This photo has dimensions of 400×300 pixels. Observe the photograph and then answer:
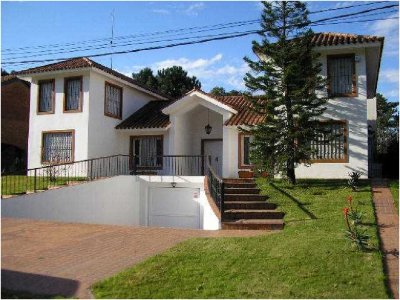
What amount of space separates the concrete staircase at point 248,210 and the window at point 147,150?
622 cm

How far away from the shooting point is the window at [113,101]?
21.7 meters

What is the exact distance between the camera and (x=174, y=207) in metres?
18.3

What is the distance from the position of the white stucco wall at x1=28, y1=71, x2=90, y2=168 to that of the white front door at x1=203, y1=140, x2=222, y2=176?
6.06 m

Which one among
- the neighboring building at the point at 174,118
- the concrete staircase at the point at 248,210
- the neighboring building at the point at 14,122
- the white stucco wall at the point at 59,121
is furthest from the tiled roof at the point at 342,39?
the neighboring building at the point at 14,122

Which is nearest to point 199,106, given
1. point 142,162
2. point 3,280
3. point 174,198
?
point 142,162

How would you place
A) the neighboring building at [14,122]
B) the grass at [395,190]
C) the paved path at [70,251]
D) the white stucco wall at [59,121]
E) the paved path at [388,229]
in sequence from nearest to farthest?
the paved path at [70,251]
the paved path at [388,229]
the grass at [395,190]
the white stucco wall at [59,121]
the neighboring building at [14,122]

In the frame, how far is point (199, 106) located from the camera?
2177 cm

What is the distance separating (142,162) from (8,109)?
11.1 m

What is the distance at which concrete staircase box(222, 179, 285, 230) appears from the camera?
12086 millimetres

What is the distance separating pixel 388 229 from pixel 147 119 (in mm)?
14536

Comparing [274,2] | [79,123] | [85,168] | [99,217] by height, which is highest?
[274,2]

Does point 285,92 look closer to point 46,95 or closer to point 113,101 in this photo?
point 113,101

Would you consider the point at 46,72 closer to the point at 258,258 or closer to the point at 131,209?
the point at 131,209

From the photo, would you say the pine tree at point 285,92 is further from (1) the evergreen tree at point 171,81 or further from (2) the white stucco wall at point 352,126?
(1) the evergreen tree at point 171,81
